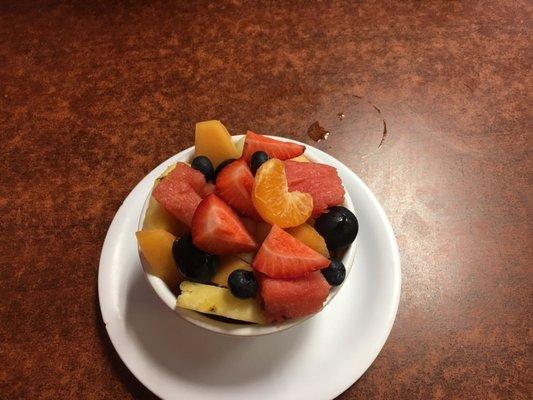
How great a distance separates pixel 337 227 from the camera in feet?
2.74

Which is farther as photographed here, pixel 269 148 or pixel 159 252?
pixel 269 148

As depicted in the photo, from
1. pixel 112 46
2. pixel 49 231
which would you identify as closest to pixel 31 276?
pixel 49 231

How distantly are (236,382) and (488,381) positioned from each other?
548 mm

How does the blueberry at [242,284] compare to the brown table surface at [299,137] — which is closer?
the blueberry at [242,284]

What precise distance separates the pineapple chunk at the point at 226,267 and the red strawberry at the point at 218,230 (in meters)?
0.02

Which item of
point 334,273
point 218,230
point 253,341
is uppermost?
point 218,230

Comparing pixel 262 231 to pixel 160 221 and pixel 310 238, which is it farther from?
pixel 160 221

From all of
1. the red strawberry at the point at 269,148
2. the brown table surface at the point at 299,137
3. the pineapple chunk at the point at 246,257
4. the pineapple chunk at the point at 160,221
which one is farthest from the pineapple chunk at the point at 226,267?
the brown table surface at the point at 299,137

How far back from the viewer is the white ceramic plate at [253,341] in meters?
0.91

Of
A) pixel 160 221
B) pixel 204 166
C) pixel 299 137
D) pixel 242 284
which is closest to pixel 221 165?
pixel 204 166

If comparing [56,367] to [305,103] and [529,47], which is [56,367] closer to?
[305,103]

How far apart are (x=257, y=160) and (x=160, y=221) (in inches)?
8.4

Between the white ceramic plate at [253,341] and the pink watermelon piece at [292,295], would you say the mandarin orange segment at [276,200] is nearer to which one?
the pink watermelon piece at [292,295]

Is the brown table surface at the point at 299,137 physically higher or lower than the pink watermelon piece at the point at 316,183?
lower
